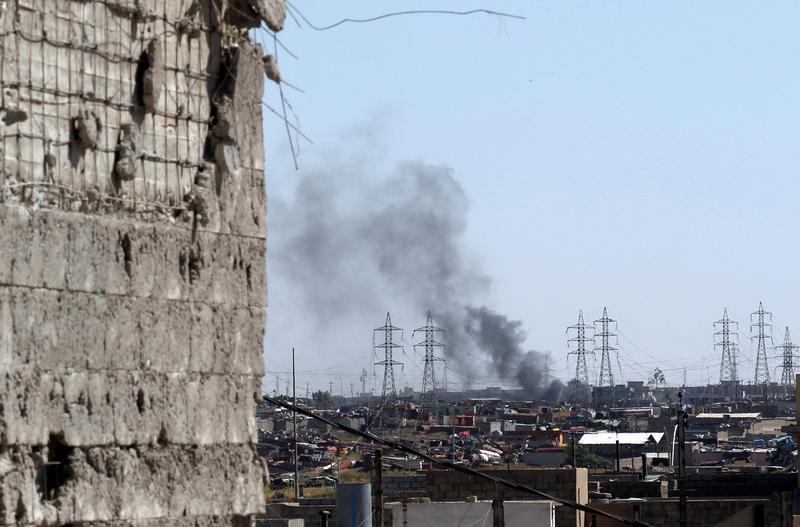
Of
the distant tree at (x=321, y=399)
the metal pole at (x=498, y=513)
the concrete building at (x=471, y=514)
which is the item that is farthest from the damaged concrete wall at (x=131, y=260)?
the distant tree at (x=321, y=399)

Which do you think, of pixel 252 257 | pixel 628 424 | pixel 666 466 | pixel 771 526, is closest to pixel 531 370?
pixel 628 424

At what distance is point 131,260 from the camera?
5496 mm

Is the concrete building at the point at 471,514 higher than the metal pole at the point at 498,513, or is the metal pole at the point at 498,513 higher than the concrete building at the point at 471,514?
the metal pole at the point at 498,513

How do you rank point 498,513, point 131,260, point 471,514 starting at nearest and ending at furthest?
point 131,260, point 498,513, point 471,514

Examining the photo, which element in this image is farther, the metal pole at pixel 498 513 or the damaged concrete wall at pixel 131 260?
the metal pole at pixel 498 513

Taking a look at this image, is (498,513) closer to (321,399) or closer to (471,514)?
(471,514)

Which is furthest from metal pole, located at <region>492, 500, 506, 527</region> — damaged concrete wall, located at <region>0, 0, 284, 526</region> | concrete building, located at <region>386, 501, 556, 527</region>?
damaged concrete wall, located at <region>0, 0, 284, 526</region>

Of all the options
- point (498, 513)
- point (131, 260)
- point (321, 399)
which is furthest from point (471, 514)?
point (321, 399)

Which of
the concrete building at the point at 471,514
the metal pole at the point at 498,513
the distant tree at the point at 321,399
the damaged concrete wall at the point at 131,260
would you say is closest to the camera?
the damaged concrete wall at the point at 131,260

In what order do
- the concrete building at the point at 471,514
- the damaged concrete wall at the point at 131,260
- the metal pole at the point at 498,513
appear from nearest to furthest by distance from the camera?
the damaged concrete wall at the point at 131,260
the metal pole at the point at 498,513
the concrete building at the point at 471,514

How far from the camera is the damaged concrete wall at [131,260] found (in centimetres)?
515

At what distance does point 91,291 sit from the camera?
209 inches

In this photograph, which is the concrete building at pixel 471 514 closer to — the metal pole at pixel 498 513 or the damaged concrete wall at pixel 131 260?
the metal pole at pixel 498 513

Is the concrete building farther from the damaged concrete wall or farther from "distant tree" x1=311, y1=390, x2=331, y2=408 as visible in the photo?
"distant tree" x1=311, y1=390, x2=331, y2=408
